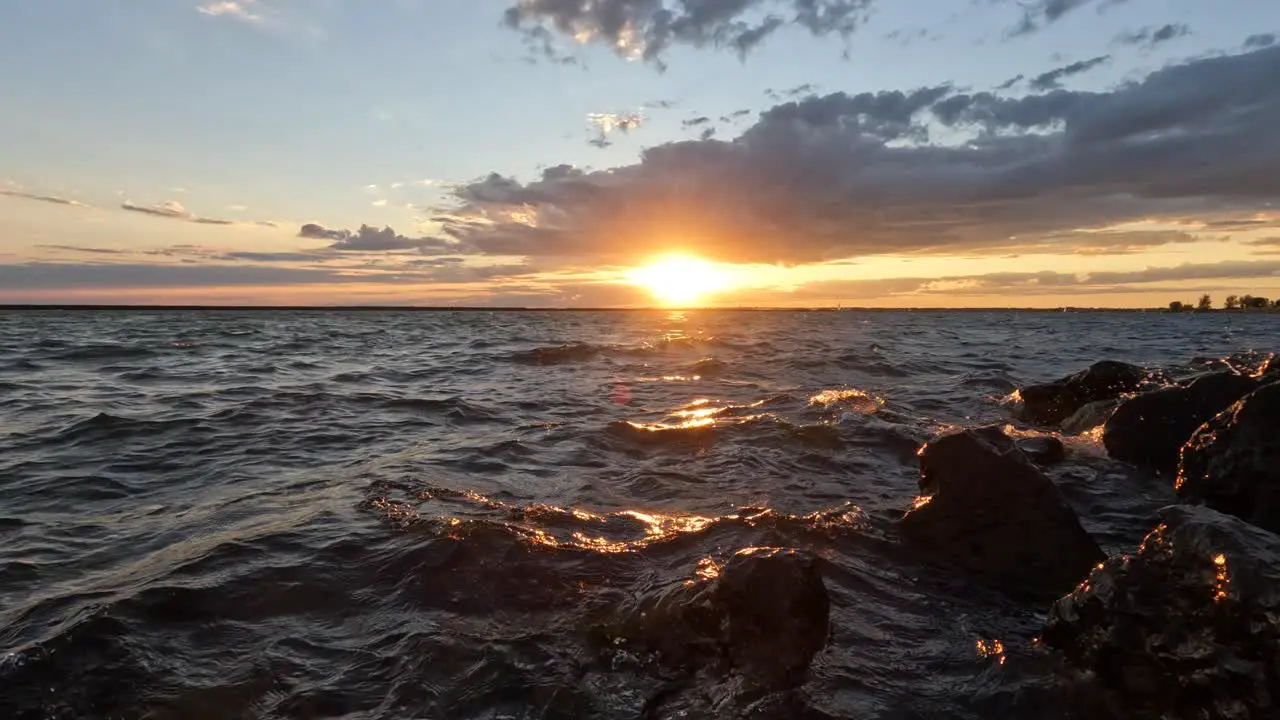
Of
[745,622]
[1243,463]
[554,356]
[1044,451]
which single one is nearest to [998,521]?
[1243,463]

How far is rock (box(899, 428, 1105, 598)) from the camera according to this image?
5.83 meters

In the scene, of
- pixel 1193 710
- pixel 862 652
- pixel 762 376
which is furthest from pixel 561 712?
pixel 762 376

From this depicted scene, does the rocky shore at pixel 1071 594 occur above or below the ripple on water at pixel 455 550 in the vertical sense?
above

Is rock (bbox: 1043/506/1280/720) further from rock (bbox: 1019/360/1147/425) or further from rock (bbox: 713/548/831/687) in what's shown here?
rock (bbox: 1019/360/1147/425)

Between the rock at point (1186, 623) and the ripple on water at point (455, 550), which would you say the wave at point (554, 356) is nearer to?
the ripple on water at point (455, 550)

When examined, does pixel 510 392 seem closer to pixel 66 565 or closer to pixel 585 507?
pixel 585 507

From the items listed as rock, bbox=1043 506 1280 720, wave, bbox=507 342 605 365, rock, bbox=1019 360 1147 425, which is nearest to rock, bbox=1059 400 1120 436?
rock, bbox=1019 360 1147 425

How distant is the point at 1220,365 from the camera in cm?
1630

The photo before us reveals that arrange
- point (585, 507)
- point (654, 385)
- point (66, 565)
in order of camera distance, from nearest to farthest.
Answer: point (66, 565)
point (585, 507)
point (654, 385)

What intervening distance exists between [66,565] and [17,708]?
102 inches

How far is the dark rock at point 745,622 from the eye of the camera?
4469mm

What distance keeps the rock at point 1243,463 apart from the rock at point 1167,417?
2.74 metres

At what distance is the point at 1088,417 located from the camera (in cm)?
1206

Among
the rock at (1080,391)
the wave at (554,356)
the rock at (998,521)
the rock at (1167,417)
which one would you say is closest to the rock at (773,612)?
the rock at (998,521)
